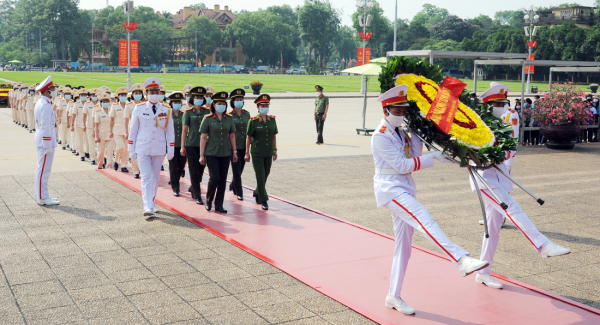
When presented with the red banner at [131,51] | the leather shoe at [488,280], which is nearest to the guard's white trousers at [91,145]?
the leather shoe at [488,280]

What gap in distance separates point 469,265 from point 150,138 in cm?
584

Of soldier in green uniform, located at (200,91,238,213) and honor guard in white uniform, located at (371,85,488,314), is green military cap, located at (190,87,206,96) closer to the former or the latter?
soldier in green uniform, located at (200,91,238,213)

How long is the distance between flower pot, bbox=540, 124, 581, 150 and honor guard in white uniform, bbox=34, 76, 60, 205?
14.3 m

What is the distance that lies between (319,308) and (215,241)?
2658 mm

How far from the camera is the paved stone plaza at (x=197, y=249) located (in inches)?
210

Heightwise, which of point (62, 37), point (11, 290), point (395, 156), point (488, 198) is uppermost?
point (62, 37)

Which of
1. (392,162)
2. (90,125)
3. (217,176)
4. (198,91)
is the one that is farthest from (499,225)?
(90,125)

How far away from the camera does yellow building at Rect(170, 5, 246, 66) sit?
129 metres

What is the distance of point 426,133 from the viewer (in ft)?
17.6

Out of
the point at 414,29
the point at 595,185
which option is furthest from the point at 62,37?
the point at 595,185

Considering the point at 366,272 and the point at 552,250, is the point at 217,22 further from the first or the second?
the point at 552,250

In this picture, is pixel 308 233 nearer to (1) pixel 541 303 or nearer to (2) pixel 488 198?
(2) pixel 488 198

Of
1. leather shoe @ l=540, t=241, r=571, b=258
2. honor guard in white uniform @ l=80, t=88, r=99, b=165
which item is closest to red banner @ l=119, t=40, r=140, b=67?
honor guard in white uniform @ l=80, t=88, r=99, b=165

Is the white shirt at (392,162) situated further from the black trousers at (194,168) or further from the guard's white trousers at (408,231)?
the black trousers at (194,168)
